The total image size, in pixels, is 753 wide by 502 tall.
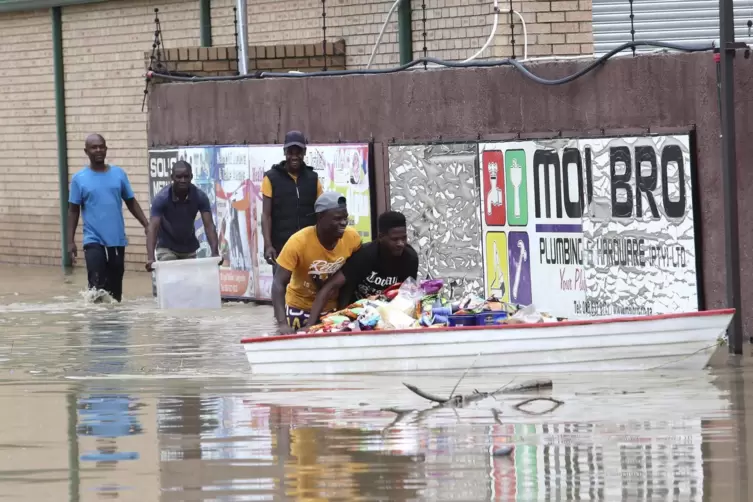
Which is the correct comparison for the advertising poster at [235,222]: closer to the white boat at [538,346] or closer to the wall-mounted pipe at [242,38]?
the wall-mounted pipe at [242,38]

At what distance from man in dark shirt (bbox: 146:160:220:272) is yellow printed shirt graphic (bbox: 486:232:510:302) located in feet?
9.39

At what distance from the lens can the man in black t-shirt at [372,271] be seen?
11.8m

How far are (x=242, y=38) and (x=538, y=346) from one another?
850 cm

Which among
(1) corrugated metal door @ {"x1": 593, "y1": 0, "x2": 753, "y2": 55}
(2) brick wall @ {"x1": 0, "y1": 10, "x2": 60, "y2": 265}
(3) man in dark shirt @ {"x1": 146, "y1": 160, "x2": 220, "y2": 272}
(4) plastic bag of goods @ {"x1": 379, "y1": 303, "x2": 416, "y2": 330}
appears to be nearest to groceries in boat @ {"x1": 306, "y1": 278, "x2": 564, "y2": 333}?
(4) plastic bag of goods @ {"x1": 379, "y1": 303, "x2": 416, "y2": 330}

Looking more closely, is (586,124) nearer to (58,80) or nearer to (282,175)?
(282,175)

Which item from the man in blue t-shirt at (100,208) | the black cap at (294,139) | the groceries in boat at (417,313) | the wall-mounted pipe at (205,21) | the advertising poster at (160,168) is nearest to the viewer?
the groceries in boat at (417,313)

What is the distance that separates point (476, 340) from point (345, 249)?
1340 millimetres

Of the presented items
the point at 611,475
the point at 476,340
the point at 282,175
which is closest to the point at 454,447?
the point at 611,475

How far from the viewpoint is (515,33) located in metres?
17.9

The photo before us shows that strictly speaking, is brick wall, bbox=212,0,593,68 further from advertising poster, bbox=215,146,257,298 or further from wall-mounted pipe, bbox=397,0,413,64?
advertising poster, bbox=215,146,257,298

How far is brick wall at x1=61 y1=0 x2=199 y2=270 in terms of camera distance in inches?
878

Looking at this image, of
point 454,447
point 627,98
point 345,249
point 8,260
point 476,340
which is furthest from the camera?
point 8,260

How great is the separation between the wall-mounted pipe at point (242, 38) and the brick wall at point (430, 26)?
5.42 ft

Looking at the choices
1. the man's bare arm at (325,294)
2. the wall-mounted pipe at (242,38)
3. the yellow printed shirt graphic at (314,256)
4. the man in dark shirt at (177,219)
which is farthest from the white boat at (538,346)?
the wall-mounted pipe at (242,38)
